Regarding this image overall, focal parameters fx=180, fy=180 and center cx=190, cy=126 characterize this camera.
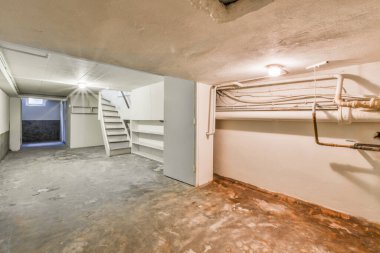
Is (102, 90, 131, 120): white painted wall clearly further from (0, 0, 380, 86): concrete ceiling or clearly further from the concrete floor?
(0, 0, 380, 86): concrete ceiling

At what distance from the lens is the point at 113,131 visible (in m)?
5.55

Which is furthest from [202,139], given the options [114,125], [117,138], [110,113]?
[110,113]

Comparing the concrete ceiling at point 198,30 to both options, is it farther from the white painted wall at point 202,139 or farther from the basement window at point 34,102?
the basement window at point 34,102

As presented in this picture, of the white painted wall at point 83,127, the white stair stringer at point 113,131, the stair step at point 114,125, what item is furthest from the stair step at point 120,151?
the white painted wall at point 83,127

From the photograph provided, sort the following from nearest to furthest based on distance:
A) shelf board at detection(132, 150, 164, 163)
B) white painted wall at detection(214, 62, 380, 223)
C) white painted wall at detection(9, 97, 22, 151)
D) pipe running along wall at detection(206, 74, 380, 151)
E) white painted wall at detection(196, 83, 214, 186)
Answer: pipe running along wall at detection(206, 74, 380, 151), white painted wall at detection(214, 62, 380, 223), white painted wall at detection(196, 83, 214, 186), shelf board at detection(132, 150, 164, 163), white painted wall at detection(9, 97, 22, 151)

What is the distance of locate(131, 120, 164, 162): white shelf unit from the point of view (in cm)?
463

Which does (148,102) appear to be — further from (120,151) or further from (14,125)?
(14,125)

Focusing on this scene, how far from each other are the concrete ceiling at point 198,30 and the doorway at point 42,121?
824 centimetres

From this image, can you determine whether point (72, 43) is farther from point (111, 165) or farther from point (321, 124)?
point (111, 165)

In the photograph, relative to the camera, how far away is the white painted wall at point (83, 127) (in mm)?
6590

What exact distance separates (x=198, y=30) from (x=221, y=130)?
2.30 metres

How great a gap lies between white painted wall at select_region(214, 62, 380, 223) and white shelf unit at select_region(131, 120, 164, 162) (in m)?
1.95

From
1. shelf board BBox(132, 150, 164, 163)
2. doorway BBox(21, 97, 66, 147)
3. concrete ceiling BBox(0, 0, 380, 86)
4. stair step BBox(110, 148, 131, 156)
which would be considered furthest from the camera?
doorway BBox(21, 97, 66, 147)

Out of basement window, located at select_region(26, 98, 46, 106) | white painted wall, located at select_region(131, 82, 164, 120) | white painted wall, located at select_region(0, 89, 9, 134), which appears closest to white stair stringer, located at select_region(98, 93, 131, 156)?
white painted wall, located at select_region(131, 82, 164, 120)
